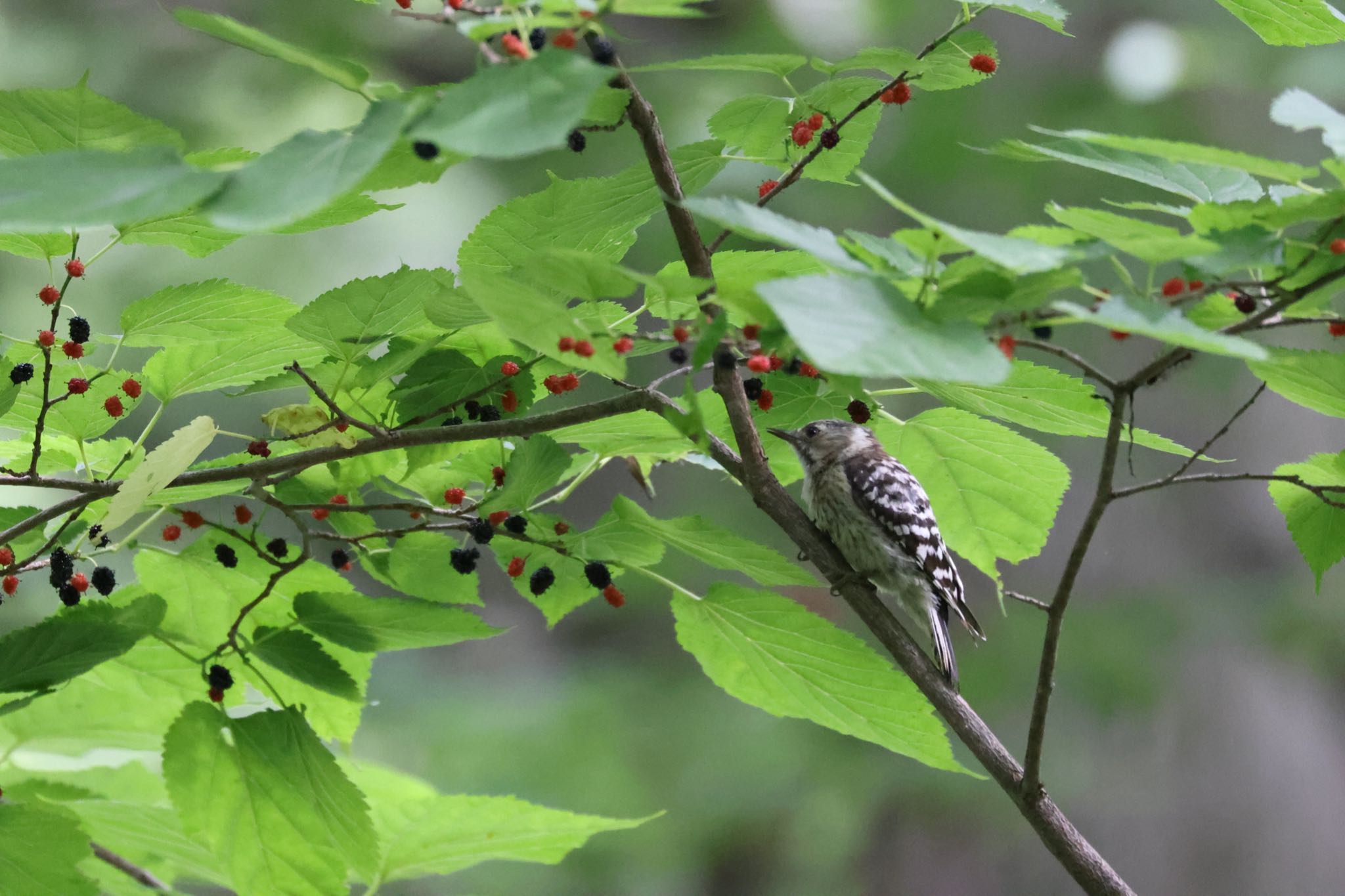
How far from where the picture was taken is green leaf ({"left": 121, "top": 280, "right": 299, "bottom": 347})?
1.25m

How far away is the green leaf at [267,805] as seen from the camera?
120 centimetres

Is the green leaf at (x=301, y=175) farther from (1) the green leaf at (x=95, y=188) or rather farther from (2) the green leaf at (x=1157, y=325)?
(2) the green leaf at (x=1157, y=325)

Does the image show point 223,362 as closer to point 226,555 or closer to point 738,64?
point 226,555

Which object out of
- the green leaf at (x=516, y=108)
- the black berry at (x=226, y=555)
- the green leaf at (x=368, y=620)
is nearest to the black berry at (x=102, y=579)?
the black berry at (x=226, y=555)

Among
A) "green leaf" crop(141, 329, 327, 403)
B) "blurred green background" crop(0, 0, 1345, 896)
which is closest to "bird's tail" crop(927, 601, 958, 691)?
"green leaf" crop(141, 329, 327, 403)

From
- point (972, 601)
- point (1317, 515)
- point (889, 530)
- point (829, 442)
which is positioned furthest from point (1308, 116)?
point (972, 601)

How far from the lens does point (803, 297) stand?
698 millimetres

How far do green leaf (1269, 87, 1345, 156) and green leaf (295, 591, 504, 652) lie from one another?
0.88 m

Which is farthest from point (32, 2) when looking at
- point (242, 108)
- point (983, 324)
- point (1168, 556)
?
point (983, 324)

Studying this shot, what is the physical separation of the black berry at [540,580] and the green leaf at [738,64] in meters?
0.59

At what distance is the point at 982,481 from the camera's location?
1377 millimetres

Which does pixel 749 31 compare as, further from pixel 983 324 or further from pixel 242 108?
pixel 983 324

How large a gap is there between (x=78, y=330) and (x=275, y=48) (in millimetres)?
558

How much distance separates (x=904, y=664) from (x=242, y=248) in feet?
13.8
